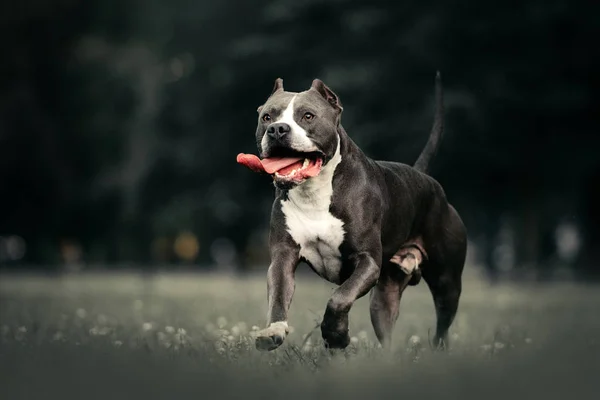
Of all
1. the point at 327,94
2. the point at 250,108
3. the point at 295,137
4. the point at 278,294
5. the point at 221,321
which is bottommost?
the point at 250,108

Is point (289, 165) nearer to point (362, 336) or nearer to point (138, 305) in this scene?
point (362, 336)

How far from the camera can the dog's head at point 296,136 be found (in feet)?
22.6

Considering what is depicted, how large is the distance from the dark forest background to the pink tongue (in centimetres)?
1705

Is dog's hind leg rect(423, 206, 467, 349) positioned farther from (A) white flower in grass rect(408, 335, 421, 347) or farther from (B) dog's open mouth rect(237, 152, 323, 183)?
(B) dog's open mouth rect(237, 152, 323, 183)

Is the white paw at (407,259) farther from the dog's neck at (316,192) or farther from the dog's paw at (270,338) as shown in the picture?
the dog's paw at (270,338)

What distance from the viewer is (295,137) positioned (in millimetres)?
6898

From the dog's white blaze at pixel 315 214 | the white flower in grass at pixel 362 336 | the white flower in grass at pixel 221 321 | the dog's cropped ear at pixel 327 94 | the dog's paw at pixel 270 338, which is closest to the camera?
the dog's paw at pixel 270 338

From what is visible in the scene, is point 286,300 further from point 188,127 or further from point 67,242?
point 67,242

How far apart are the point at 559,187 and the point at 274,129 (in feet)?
72.4

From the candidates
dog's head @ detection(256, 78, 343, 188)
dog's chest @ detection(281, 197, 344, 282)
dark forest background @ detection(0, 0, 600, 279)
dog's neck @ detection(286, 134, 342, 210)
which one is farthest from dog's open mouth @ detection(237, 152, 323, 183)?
dark forest background @ detection(0, 0, 600, 279)

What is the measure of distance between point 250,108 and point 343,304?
2111 centimetres

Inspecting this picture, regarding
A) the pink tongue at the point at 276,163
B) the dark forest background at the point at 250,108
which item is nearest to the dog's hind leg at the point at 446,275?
the pink tongue at the point at 276,163

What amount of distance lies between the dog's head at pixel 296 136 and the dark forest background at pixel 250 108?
664 inches

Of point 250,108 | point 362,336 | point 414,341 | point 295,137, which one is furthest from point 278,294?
point 250,108
